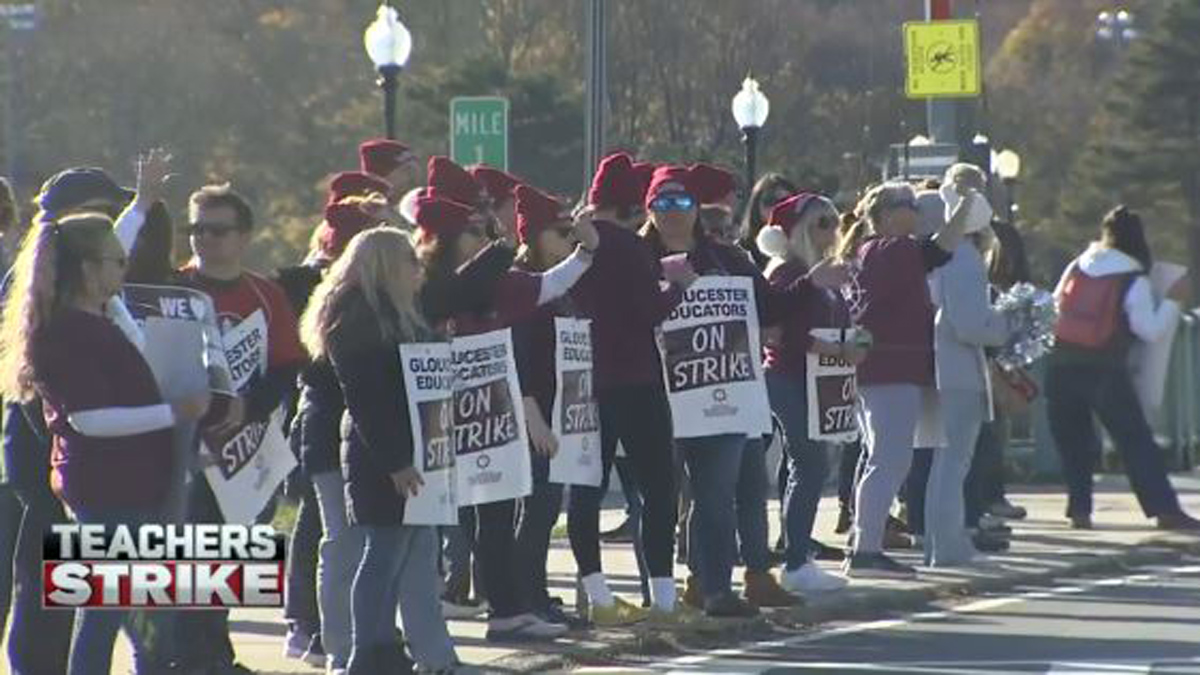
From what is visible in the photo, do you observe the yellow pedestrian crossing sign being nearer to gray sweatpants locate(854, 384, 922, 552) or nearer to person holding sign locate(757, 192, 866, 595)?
gray sweatpants locate(854, 384, 922, 552)

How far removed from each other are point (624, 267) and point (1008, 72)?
230 ft

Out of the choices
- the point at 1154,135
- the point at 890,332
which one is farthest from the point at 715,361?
the point at 1154,135

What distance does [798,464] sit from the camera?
15969mm

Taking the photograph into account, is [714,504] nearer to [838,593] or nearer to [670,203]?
[670,203]

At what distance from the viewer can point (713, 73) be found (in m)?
52.3

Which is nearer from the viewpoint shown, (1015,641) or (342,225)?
(342,225)

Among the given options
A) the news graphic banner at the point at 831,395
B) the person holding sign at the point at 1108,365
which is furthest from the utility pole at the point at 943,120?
the news graphic banner at the point at 831,395

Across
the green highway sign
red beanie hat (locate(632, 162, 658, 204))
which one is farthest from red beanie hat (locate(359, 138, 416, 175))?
the green highway sign

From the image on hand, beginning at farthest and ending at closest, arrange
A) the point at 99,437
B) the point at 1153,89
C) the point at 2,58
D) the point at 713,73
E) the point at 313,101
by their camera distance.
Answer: the point at 1153,89 → the point at 2,58 → the point at 313,101 → the point at 713,73 → the point at 99,437

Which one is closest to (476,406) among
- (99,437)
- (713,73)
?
(99,437)

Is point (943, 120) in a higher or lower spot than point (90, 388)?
higher

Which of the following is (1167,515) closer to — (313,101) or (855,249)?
(855,249)

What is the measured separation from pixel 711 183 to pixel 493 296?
2.79 m

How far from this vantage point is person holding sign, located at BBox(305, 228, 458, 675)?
37.3 ft
